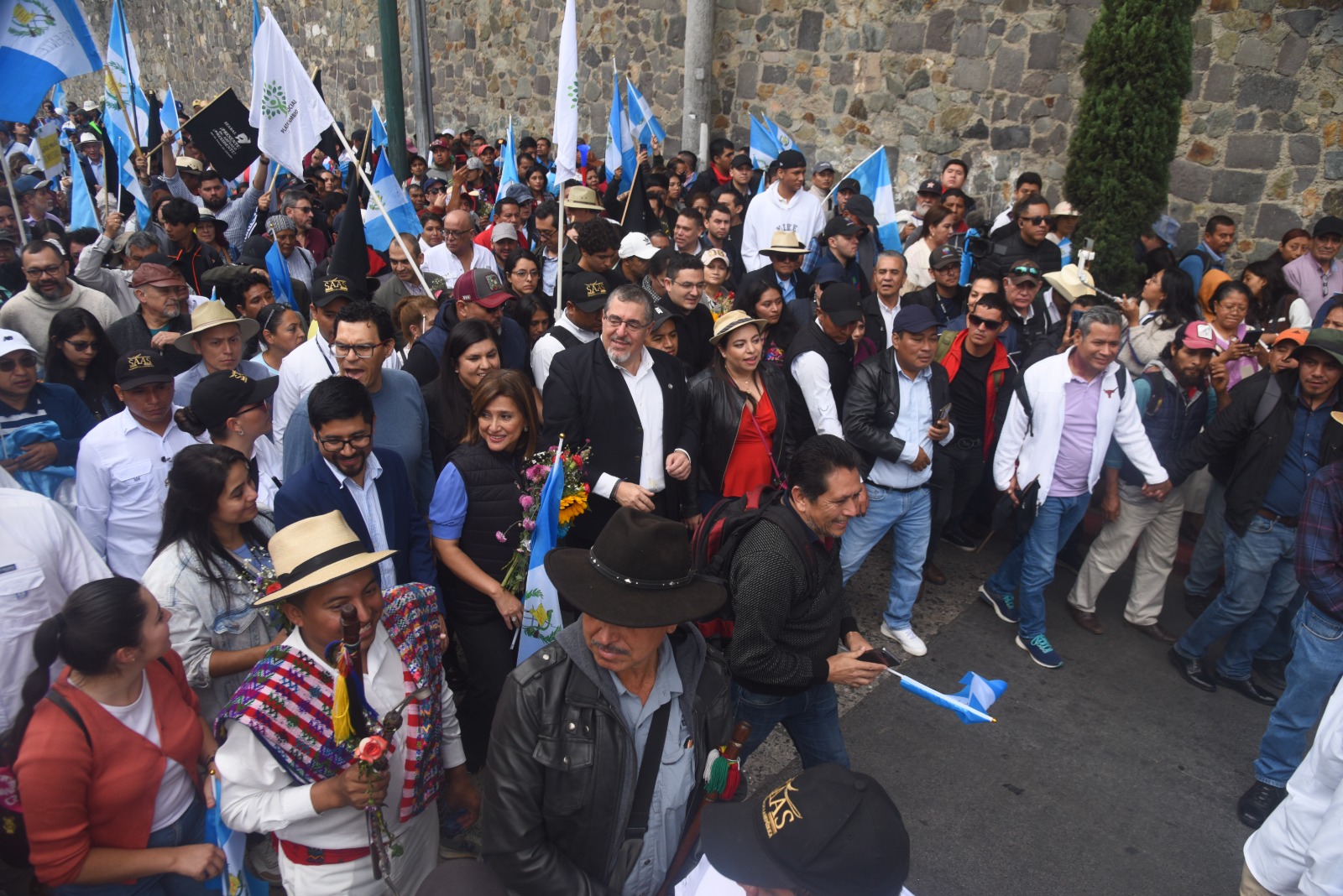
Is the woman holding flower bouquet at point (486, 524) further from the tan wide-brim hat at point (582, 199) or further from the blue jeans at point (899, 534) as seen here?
the tan wide-brim hat at point (582, 199)

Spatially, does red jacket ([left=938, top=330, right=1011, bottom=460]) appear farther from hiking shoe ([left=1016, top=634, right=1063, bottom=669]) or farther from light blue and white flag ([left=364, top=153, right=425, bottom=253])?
light blue and white flag ([left=364, top=153, right=425, bottom=253])

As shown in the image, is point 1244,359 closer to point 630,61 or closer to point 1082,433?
point 1082,433

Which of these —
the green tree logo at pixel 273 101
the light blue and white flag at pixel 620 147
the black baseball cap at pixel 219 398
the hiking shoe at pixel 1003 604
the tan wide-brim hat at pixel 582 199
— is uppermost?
the green tree logo at pixel 273 101

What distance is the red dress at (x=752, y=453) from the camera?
15.9 feet

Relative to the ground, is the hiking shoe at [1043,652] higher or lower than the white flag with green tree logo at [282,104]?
lower

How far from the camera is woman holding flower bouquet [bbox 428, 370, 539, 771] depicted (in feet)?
12.2

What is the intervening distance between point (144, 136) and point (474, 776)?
12102mm

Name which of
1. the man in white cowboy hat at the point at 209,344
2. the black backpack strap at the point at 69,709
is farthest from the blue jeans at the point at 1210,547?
the man in white cowboy hat at the point at 209,344

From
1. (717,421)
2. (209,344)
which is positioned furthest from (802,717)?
(209,344)

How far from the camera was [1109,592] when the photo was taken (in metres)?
6.12

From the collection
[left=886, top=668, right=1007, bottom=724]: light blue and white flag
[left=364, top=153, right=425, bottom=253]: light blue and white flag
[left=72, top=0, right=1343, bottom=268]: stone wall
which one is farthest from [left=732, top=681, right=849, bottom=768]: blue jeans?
[left=72, top=0, right=1343, bottom=268]: stone wall

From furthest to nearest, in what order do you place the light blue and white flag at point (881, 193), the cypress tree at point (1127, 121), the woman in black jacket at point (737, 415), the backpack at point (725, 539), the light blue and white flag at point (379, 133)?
1. the light blue and white flag at point (379, 133)
2. the light blue and white flag at point (881, 193)
3. the cypress tree at point (1127, 121)
4. the woman in black jacket at point (737, 415)
5. the backpack at point (725, 539)

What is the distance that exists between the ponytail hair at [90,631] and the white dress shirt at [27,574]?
507 millimetres

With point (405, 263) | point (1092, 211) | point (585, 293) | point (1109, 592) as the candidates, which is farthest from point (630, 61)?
point (1109, 592)
